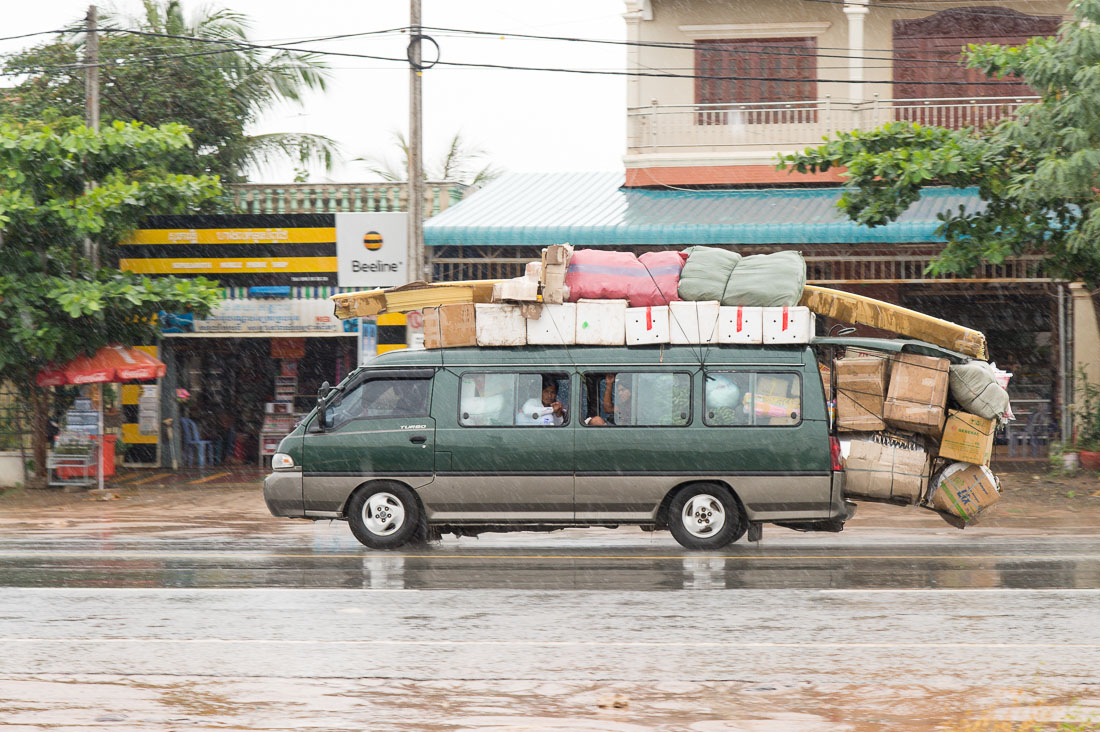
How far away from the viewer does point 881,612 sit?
27.5ft

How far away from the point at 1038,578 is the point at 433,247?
12.5 metres

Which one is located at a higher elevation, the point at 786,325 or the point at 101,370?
the point at 786,325

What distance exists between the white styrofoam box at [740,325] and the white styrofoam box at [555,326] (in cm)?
141

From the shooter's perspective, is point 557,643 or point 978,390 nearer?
point 557,643

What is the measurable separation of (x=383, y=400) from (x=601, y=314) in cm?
226

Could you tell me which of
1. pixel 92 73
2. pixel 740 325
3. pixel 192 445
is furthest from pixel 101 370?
pixel 740 325

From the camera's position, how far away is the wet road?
6.01 m

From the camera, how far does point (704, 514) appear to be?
11719 mm

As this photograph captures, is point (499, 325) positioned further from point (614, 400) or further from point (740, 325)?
point (740, 325)

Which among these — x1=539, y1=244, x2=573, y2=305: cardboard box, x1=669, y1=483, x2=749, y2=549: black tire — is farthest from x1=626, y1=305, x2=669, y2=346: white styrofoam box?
x1=669, y1=483, x2=749, y2=549: black tire

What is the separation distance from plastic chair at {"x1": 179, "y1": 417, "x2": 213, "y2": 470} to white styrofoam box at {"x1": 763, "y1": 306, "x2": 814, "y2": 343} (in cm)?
1411

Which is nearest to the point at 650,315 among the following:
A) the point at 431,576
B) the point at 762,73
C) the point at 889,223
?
the point at 431,576

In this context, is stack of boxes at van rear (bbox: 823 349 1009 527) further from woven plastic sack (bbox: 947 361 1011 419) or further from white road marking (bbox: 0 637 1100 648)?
white road marking (bbox: 0 637 1100 648)

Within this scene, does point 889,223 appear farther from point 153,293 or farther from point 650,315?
point 153,293
